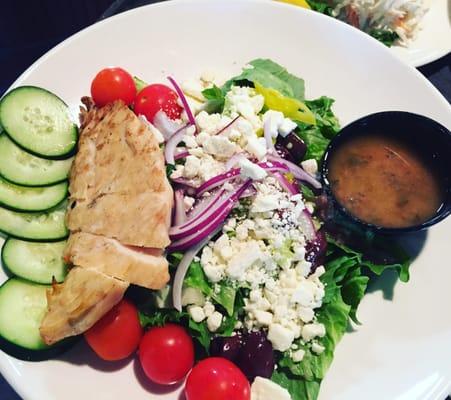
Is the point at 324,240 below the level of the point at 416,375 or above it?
above

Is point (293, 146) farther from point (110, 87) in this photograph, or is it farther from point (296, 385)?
point (296, 385)

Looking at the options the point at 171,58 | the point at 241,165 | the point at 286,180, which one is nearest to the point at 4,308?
the point at 241,165

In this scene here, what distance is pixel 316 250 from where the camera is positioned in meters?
2.99

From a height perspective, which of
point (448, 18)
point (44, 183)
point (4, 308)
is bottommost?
point (4, 308)

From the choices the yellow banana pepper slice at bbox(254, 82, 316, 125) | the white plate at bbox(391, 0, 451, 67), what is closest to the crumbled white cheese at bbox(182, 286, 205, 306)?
the yellow banana pepper slice at bbox(254, 82, 316, 125)

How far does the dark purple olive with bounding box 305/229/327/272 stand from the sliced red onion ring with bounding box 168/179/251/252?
465 millimetres

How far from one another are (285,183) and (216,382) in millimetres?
1113

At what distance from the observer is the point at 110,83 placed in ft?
11.3

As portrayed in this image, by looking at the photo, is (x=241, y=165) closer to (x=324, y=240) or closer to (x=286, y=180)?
(x=286, y=180)

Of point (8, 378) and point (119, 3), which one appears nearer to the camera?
point (8, 378)

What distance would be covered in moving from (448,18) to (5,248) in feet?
13.4

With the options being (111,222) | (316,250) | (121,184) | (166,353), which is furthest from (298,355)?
(121,184)

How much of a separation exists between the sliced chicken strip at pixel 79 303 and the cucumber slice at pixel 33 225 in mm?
425

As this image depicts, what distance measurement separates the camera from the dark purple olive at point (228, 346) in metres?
2.79
